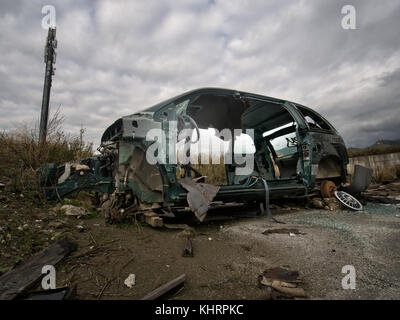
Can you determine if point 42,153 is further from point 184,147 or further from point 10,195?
point 184,147

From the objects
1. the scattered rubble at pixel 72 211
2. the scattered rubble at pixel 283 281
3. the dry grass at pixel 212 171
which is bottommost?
the scattered rubble at pixel 283 281

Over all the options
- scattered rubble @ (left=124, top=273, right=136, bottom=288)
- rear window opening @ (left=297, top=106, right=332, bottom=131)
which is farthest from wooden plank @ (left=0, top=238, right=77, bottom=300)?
rear window opening @ (left=297, top=106, right=332, bottom=131)

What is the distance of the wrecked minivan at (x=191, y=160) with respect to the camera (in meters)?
2.48

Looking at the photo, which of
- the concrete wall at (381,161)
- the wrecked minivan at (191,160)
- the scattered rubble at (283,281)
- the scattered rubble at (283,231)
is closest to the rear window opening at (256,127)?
the wrecked minivan at (191,160)

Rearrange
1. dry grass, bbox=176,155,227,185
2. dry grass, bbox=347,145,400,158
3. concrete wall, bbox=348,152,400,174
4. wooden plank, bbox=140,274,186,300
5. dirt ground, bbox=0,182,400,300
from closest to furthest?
wooden plank, bbox=140,274,186,300 → dirt ground, bbox=0,182,400,300 → dry grass, bbox=176,155,227,185 → concrete wall, bbox=348,152,400,174 → dry grass, bbox=347,145,400,158

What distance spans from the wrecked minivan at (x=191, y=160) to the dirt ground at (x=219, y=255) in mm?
418

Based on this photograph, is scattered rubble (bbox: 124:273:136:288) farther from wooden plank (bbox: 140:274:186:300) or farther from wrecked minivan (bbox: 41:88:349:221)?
wrecked minivan (bbox: 41:88:349:221)

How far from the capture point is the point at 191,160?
2773mm

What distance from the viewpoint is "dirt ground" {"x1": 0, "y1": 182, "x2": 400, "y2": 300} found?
49.4 inches

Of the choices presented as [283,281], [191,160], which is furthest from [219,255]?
[191,160]

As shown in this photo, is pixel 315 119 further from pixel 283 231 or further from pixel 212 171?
pixel 212 171

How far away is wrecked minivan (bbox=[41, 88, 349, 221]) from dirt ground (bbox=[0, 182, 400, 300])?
42 centimetres

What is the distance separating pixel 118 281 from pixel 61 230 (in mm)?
1154

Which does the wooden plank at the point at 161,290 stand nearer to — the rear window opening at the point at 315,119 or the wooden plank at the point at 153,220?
the wooden plank at the point at 153,220
